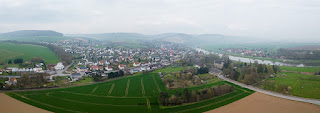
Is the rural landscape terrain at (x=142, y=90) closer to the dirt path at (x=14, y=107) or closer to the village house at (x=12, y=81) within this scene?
the village house at (x=12, y=81)

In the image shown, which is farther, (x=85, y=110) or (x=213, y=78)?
(x=213, y=78)

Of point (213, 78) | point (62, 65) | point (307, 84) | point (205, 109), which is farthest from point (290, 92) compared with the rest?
point (62, 65)

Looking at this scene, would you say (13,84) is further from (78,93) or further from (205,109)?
(205,109)

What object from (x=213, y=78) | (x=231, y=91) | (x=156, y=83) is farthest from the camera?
(x=213, y=78)

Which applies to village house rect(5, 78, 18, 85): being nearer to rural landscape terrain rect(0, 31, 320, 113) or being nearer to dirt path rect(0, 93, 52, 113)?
rural landscape terrain rect(0, 31, 320, 113)

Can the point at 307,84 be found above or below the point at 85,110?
above

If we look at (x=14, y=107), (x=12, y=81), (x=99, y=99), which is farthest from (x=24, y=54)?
(x=99, y=99)

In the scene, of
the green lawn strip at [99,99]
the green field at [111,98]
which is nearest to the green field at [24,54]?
the green field at [111,98]
